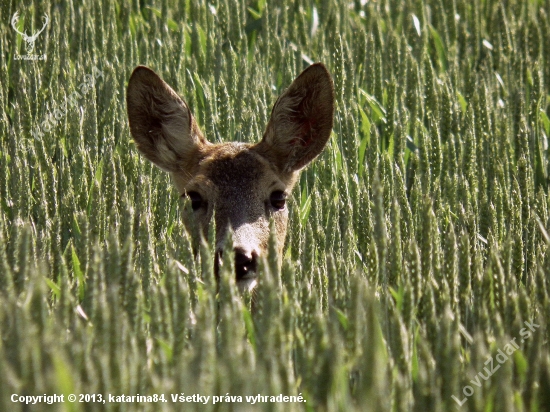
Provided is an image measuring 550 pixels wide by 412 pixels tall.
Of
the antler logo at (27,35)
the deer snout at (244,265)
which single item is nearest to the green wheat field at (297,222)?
the antler logo at (27,35)

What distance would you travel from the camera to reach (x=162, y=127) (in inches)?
244

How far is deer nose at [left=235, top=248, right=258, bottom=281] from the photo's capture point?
4570 mm

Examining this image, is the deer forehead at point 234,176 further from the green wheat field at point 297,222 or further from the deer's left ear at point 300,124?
the green wheat field at point 297,222

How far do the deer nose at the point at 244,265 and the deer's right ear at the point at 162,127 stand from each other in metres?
1.64

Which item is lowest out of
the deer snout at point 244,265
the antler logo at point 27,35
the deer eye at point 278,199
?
the deer snout at point 244,265

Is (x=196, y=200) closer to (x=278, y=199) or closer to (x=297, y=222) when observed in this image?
(x=278, y=199)

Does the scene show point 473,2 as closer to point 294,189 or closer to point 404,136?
point 404,136

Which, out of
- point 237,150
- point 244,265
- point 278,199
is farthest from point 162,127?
point 244,265

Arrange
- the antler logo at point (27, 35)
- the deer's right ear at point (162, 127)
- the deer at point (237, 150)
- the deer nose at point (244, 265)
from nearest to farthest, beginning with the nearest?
the deer nose at point (244, 265), the deer at point (237, 150), the deer's right ear at point (162, 127), the antler logo at point (27, 35)

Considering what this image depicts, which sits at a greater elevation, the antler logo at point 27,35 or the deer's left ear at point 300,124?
the antler logo at point 27,35

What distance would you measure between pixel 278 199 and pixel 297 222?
0.84 metres

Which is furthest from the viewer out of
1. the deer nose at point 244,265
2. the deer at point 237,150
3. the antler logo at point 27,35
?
the antler logo at point 27,35

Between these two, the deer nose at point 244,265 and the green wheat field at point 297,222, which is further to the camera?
the deer nose at point 244,265

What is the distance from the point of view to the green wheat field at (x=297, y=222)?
276 centimetres
